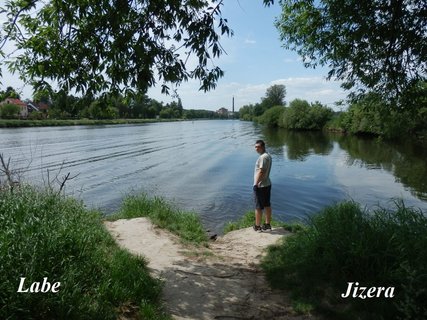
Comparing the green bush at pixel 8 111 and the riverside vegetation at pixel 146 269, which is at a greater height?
the green bush at pixel 8 111

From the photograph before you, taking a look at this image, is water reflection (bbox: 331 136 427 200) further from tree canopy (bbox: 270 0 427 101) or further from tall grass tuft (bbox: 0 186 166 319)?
tall grass tuft (bbox: 0 186 166 319)

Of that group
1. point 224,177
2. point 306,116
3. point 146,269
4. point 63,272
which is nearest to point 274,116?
point 306,116

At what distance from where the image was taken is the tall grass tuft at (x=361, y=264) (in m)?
4.55

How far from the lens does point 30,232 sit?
4711mm

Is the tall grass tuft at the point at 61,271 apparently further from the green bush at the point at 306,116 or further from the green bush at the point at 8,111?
the green bush at the point at 8,111

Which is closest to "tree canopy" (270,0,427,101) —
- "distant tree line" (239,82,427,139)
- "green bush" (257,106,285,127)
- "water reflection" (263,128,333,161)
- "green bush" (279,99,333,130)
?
"distant tree line" (239,82,427,139)

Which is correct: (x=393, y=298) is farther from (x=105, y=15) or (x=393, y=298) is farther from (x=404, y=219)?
(x=105, y=15)

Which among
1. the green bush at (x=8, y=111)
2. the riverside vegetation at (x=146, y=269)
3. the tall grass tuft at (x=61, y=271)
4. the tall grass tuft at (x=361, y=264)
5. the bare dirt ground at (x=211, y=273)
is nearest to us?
the tall grass tuft at (x=61, y=271)

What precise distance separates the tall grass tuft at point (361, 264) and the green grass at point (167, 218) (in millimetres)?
2881

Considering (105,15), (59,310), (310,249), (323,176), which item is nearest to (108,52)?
(105,15)

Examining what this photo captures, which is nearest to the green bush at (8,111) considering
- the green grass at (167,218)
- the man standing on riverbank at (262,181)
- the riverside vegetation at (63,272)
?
the green grass at (167,218)

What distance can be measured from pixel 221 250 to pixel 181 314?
354cm

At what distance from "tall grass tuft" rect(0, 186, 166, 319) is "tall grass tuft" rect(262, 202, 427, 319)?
2.25m

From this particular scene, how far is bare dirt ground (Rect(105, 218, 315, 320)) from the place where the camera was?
5145 millimetres
